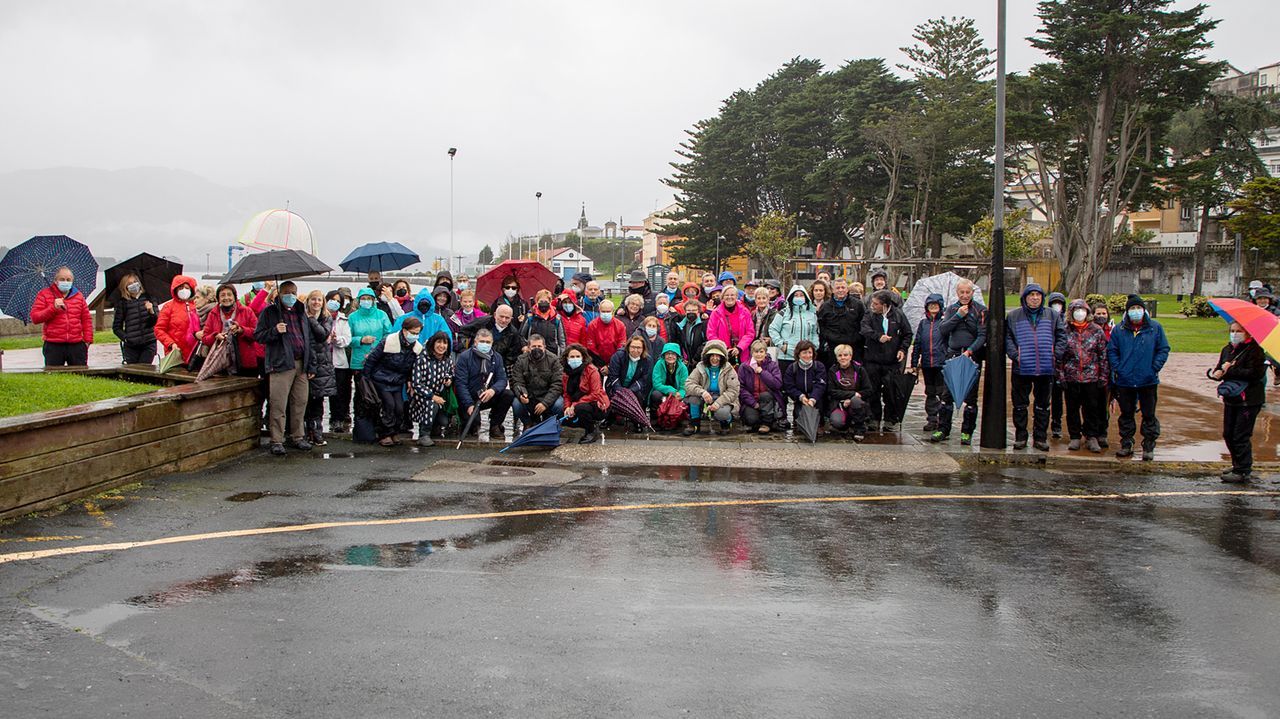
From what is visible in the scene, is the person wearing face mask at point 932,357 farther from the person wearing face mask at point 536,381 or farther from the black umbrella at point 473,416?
the black umbrella at point 473,416

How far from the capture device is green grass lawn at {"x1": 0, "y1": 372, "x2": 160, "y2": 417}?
29.9 ft


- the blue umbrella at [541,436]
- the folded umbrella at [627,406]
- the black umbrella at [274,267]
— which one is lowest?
the blue umbrella at [541,436]

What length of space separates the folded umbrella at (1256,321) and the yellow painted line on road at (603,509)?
5.69ft

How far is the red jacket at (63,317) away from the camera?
12.9m

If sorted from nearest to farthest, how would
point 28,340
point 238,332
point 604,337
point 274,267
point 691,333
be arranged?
point 274,267
point 238,332
point 604,337
point 691,333
point 28,340

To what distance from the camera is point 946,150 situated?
5531 cm

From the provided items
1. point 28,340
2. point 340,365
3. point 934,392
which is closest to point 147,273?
point 340,365

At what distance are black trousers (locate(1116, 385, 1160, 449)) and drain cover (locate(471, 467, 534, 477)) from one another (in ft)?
24.4

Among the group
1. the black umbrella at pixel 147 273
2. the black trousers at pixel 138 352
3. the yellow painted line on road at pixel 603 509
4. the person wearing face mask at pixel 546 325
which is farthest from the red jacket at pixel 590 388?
the black umbrella at pixel 147 273

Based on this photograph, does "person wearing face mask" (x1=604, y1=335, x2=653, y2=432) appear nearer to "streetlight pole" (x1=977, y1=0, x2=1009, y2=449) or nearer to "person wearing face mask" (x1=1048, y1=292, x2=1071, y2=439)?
"streetlight pole" (x1=977, y1=0, x2=1009, y2=449)

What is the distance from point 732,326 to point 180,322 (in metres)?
7.56

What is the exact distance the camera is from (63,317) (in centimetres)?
1308

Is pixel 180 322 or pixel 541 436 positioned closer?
pixel 541 436

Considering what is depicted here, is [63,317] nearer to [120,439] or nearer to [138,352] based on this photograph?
[138,352]
